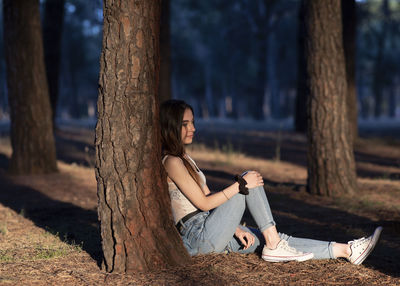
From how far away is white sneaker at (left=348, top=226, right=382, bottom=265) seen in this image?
14.9 ft

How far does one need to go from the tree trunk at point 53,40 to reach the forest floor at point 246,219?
341cm

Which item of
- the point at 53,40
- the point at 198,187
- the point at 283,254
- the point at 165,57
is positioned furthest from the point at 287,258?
the point at 53,40

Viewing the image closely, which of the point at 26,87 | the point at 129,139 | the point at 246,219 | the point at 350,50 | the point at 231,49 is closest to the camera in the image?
the point at 129,139

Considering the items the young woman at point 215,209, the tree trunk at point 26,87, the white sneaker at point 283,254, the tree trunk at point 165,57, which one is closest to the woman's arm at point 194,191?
the young woman at point 215,209

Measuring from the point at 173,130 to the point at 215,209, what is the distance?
71cm

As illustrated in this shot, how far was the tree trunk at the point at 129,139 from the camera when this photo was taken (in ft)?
14.0

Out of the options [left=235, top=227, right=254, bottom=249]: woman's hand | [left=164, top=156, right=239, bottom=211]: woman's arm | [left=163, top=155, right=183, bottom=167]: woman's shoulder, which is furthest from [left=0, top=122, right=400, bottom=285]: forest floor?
[left=163, top=155, right=183, bottom=167]: woman's shoulder

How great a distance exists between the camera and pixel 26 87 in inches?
407

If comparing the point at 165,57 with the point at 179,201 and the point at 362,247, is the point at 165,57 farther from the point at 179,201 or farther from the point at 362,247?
the point at 362,247

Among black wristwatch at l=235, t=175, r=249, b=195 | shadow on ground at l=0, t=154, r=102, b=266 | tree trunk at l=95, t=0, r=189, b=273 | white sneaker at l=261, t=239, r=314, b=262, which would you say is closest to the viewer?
tree trunk at l=95, t=0, r=189, b=273

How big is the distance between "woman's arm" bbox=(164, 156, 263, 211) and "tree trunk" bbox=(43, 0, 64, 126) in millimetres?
13116

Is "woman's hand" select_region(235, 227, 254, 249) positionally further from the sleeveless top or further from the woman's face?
the woman's face

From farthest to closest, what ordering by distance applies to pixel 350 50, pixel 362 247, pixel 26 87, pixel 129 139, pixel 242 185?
pixel 350 50
pixel 26 87
pixel 362 247
pixel 242 185
pixel 129 139

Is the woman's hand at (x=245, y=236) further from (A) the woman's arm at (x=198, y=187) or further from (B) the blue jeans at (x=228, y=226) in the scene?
(A) the woman's arm at (x=198, y=187)
